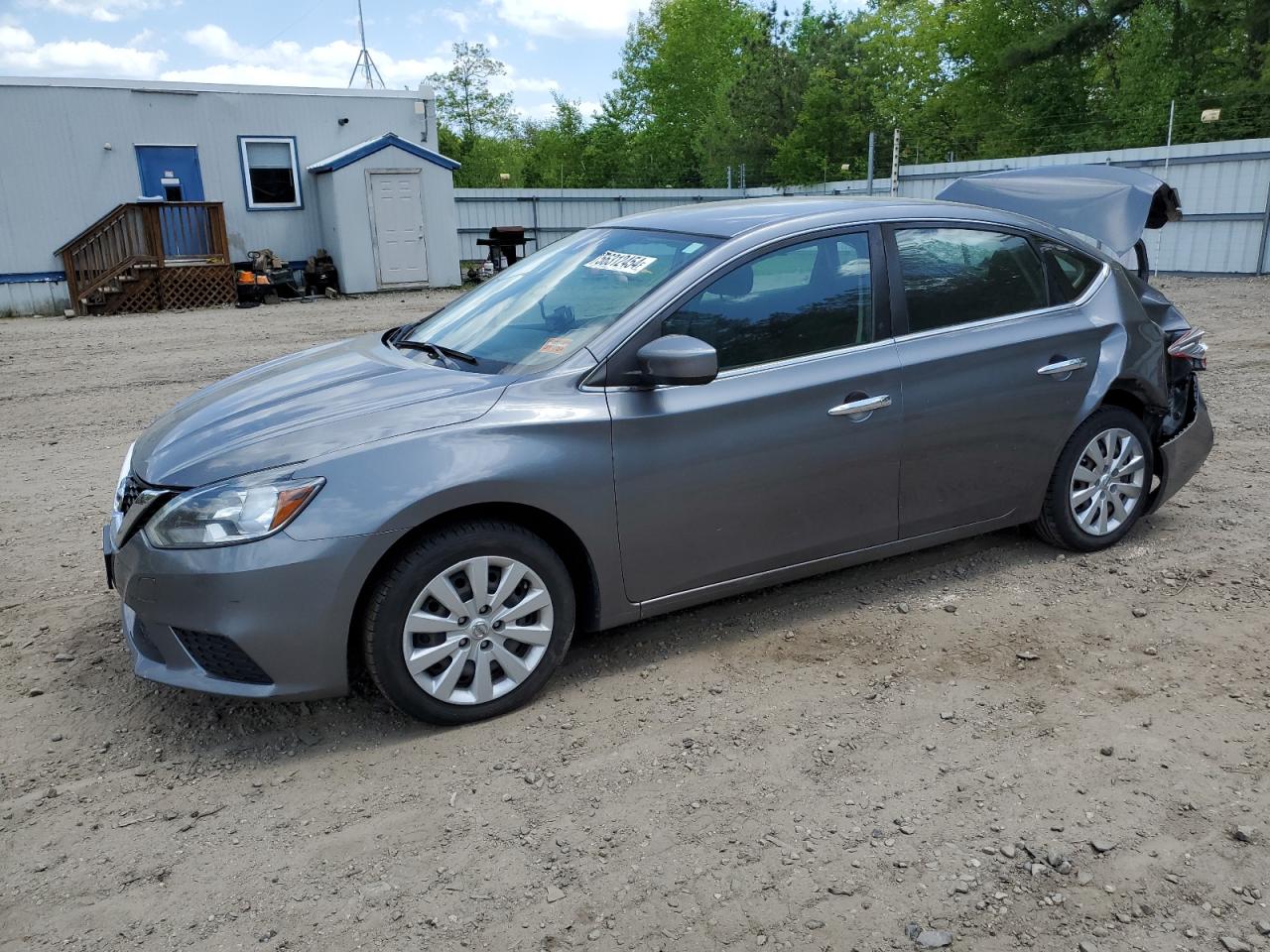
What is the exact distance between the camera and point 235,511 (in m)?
3.10

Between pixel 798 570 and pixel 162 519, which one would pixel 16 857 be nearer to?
pixel 162 519

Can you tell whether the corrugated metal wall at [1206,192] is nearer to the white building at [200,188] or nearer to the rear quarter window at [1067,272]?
the white building at [200,188]

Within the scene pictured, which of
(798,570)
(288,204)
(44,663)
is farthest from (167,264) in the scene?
(798,570)

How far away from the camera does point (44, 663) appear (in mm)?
3955

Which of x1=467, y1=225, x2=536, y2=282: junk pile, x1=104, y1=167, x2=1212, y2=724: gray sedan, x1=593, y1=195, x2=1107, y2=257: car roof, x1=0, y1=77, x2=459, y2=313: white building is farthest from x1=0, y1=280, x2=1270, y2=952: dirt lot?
x1=467, y1=225, x2=536, y2=282: junk pile

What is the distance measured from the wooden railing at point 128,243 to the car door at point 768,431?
59.3 feet

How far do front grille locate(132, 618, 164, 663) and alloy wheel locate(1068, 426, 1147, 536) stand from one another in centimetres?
380

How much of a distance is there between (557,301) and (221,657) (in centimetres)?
180

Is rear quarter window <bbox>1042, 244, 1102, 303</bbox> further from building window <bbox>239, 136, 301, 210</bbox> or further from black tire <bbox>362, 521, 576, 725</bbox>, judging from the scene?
building window <bbox>239, 136, 301, 210</bbox>

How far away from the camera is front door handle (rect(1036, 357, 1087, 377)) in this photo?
4398 mm

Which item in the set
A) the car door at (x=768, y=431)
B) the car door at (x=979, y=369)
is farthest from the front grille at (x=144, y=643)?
the car door at (x=979, y=369)

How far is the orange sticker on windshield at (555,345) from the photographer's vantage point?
3689mm

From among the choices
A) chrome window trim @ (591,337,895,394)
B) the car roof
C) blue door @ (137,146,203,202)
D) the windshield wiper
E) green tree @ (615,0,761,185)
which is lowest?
chrome window trim @ (591,337,895,394)

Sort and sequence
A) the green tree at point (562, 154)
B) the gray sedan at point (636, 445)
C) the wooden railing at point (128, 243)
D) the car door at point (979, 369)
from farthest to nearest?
the green tree at point (562, 154) < the wooden railing at point (128, 243) < the car door at point (979, 369) < the gray sedan at point (636, 445)
